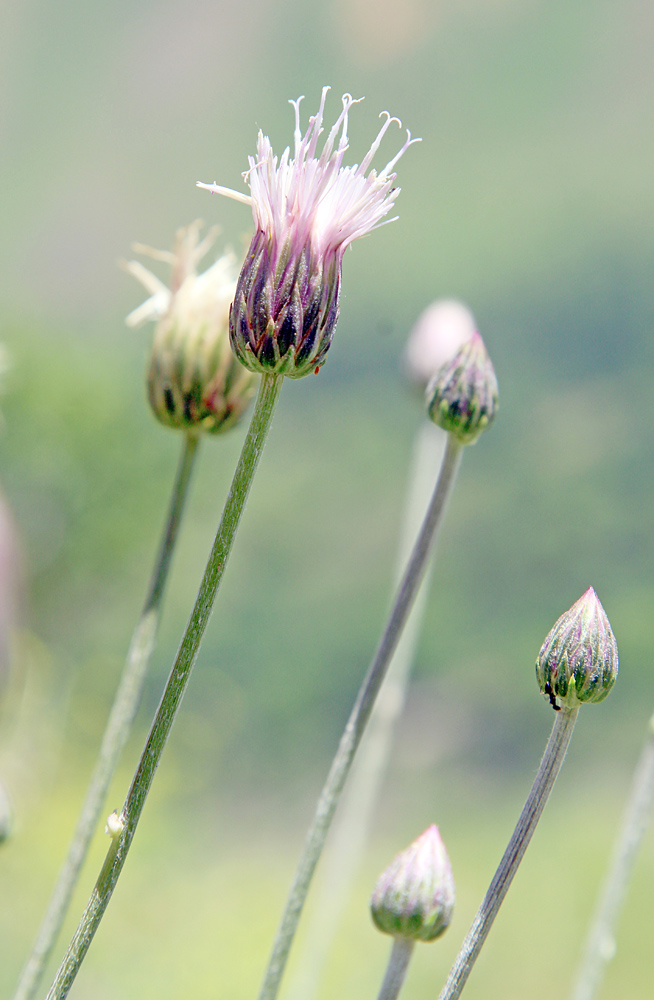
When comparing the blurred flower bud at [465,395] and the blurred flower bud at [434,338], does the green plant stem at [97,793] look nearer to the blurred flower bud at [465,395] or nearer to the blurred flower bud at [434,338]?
the blurred flower bud at [465,395]

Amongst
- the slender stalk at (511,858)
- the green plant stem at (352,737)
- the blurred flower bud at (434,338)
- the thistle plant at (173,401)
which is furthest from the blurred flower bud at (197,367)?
the blurred flower bud at (434,338)

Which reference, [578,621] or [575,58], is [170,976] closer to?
[578,621]

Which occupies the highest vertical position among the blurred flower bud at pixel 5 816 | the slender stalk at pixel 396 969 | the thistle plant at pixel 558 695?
the thistle plant at pixel 558 695

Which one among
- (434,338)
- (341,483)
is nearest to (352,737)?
(434,338)

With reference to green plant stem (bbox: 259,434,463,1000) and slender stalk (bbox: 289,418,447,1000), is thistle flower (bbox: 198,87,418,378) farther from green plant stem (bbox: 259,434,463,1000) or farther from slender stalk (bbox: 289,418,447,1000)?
slender stalk (bbox: 289,418,447,1000)

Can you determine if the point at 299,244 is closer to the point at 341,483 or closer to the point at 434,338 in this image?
the point at 434,338

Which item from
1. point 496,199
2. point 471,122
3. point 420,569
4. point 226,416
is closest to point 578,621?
point 420,569
